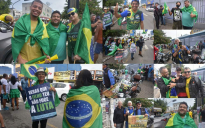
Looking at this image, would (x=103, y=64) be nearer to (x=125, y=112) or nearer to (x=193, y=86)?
(x=125, y=112)

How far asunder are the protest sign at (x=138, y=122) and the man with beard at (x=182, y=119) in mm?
458

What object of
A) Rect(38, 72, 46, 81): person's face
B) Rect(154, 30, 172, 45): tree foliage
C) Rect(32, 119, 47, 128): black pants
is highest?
Rect(154, 30, 172, 45): tree foliage

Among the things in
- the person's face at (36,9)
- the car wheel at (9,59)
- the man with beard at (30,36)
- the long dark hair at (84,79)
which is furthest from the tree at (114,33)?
the car wheel at (9,59)

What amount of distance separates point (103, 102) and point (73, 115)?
778 mm

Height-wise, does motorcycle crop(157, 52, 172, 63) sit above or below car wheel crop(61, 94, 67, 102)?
above

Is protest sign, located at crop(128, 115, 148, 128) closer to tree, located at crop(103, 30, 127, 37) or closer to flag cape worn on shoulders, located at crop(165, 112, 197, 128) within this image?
flag cape worn on shoulders, located at crop(165, 112, 197, 128)

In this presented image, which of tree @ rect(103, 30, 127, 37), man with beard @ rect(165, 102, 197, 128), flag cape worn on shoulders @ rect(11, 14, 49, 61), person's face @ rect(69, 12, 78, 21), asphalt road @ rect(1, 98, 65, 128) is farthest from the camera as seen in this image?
tree @ rect(103, 30, 127, 37)

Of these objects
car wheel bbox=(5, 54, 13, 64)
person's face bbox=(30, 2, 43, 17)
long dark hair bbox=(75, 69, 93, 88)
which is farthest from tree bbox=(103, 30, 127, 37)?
car wheel bbox=(5, 54, 13, 64)

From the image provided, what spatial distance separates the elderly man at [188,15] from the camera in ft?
14.2

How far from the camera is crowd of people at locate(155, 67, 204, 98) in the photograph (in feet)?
14.3

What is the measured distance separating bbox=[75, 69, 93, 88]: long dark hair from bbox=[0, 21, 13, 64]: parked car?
3.94 ft

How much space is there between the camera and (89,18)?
416 cm

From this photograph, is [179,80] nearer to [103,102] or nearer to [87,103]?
[103,102]

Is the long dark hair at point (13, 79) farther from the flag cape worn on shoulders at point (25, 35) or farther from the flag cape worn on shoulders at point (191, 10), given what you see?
the flag cape worn on shoulders at point (191, 10)
